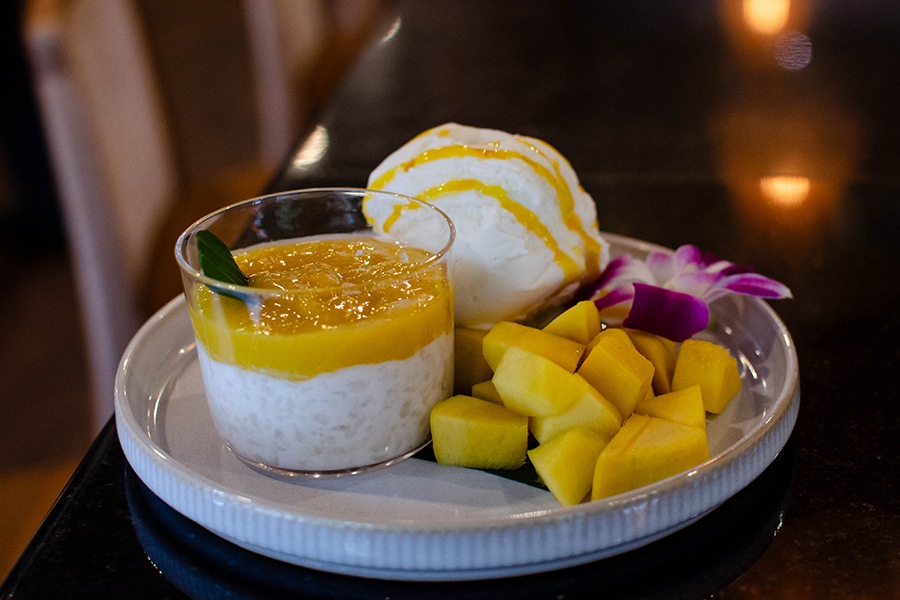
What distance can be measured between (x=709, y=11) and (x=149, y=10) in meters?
3.27

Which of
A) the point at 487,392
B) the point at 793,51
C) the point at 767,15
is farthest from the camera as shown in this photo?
the point at 767,15

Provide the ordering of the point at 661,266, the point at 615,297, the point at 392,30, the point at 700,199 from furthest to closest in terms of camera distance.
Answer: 1. the point at 392,30
2. the point at 700,199
3. the point at 661,266
4. the point at 615,297

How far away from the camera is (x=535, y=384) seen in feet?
2.65

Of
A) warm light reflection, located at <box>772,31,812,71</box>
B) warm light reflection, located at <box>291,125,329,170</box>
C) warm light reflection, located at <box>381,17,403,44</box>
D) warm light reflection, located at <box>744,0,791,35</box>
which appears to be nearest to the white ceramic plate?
warm light reflection, located at <box>291,125,329,170</box>

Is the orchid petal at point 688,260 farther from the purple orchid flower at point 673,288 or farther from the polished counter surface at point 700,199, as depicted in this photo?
the polished counter surface at point 700,199

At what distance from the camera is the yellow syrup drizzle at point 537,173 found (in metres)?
0.97

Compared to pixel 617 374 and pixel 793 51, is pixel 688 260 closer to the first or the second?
pixel 617 374

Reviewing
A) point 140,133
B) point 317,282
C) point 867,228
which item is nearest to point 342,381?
point 317,282

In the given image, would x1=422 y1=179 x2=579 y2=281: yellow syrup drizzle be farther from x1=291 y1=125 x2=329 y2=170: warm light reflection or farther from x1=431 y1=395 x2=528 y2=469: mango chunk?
x1=291 y1=125 x2=329 y2=170: warm light reflection

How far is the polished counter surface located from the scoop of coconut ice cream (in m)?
0.28

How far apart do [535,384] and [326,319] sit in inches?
6.9

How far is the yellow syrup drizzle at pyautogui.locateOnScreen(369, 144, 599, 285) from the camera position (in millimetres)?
970

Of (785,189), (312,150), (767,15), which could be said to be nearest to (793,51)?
(767,15)

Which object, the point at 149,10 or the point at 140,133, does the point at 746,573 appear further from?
the point at 149,10
